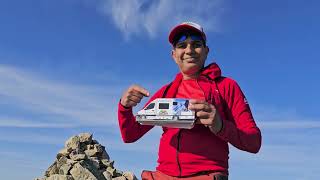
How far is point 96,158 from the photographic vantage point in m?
33.2

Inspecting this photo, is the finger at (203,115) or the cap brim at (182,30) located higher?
the cap brim at (182,30)

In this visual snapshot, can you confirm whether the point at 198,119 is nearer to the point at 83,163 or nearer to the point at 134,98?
the point at 134,98

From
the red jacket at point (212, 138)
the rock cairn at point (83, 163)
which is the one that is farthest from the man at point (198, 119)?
the rock cairn at point (83, 163)

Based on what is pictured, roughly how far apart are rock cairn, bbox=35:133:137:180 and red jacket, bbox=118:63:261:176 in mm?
22639

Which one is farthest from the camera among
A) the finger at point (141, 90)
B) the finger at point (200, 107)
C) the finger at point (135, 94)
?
the finger at point (135, 94)

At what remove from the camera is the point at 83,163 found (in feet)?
94.2

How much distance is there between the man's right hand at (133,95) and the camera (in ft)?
16.0

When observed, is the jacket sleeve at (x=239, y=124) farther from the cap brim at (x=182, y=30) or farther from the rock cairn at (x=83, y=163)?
the rock cairn at (x=83, y=163)

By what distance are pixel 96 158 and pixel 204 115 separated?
2961 centimetres

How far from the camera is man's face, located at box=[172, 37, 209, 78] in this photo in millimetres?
5328

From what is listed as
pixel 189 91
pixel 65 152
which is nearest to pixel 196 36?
pixel 189 91

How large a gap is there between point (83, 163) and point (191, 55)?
24.4 metres

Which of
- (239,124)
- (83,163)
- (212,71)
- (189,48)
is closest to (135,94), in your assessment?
(189,48)

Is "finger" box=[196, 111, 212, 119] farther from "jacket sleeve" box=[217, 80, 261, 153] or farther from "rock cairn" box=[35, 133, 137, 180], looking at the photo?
"rock cairn" box=[35, 133, 137, 180]
